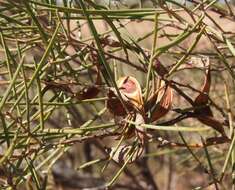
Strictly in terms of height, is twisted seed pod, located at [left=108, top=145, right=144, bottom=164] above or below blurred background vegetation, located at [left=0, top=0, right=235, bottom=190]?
below

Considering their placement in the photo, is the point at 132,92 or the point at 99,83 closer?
the point at 132,92

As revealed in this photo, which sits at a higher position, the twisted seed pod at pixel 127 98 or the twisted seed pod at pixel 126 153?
the twisted seed pod at pixel 127 98

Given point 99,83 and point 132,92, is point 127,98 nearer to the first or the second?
point 132,92

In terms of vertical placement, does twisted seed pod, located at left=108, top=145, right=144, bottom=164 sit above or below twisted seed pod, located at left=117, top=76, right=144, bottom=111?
below

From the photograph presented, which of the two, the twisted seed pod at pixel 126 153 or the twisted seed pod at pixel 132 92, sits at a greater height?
the twisted seed pod at pixel 132 92

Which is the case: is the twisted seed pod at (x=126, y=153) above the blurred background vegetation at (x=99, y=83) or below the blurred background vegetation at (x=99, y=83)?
below

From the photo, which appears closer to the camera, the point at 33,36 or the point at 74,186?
the point at 33,36

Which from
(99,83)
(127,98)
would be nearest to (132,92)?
(127,98)

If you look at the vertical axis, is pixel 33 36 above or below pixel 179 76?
above

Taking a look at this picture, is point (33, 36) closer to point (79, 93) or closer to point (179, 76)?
point (79, 93)

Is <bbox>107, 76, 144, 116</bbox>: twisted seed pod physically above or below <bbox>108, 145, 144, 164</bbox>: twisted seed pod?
above

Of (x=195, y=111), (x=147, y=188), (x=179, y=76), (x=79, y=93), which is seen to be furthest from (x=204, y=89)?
(x=147, y=188)
